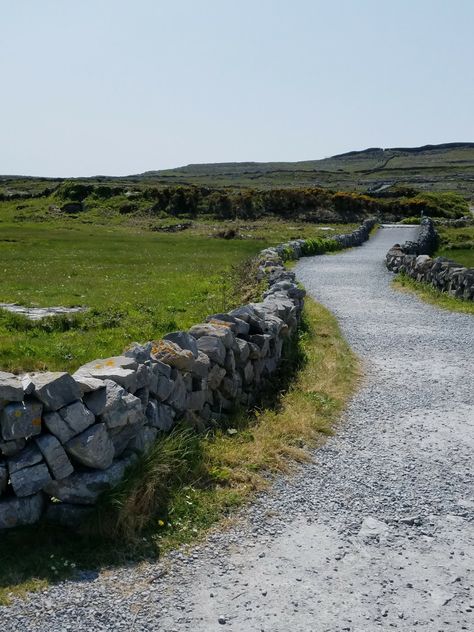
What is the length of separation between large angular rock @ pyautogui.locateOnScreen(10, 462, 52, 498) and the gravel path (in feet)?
3.30

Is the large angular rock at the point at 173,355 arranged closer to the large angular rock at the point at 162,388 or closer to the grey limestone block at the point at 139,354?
the grey limestone block at the point at 139,354

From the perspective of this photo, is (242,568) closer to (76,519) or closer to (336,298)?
(76,519)

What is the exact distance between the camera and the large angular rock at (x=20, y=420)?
6125mm

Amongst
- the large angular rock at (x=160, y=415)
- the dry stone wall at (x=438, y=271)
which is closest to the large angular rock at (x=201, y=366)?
the large angular rock at (x=160, y=415)

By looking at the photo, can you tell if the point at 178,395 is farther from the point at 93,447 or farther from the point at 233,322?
the point at 233,322

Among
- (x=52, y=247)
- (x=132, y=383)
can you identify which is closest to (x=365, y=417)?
(x=132, y=383)

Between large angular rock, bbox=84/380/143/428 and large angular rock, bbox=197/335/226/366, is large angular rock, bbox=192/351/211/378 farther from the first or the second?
large angular rock, bbox=84/380/143/428

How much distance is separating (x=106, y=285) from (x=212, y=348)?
50.4 feet

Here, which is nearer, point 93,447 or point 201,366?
point 93,447

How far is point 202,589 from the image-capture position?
18.6 feet

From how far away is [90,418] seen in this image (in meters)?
6.49

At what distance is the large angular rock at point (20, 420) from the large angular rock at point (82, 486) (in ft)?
1.92

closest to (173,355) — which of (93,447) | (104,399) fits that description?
(104,399)

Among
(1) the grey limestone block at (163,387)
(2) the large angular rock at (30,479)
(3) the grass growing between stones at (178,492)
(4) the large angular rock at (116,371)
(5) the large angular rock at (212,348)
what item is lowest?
(3) the grass growing between stones at (178,492)
